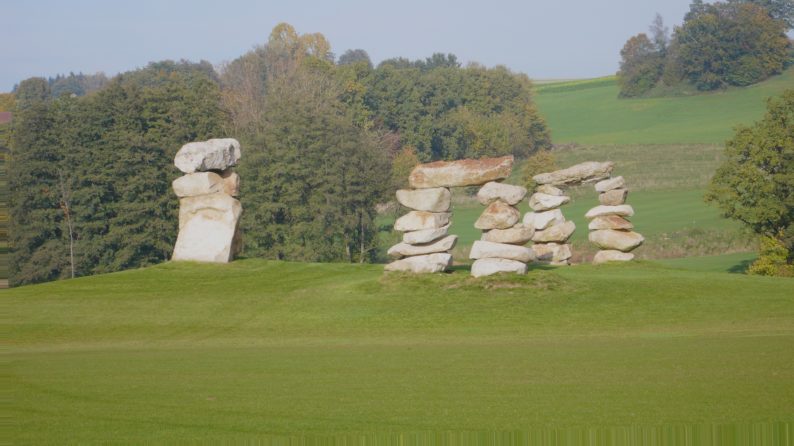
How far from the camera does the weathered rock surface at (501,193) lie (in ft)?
97.6

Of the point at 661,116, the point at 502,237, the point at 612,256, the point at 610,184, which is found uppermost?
the point at 610,184

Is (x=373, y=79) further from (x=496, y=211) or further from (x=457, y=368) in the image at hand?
(x=457, y=368)

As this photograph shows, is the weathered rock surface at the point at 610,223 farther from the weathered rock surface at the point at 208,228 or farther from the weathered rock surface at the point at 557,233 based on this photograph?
the weathered rock surface at the point at 208,228

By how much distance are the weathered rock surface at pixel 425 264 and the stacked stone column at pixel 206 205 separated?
6.15 meters

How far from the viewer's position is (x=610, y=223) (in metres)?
36.2

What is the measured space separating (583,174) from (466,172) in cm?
838

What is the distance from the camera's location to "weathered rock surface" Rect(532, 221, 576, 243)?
125 feet

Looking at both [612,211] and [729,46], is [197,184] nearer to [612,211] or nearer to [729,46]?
[612,211]

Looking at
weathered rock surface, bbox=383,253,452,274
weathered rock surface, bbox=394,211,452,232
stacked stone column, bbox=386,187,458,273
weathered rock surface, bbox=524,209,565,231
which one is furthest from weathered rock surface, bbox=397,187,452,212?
weathered rock surface, bbox=524,209,565,231

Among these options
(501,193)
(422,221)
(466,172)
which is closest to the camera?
(501,193)

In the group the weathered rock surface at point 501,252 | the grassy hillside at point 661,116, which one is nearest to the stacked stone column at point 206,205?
the weathered rock surface at point 501,252

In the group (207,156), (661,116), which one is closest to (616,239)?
(207,156)

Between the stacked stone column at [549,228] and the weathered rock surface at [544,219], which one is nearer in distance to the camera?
the stacked stone column at [549,228]

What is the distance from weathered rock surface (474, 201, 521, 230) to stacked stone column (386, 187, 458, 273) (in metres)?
0.97
